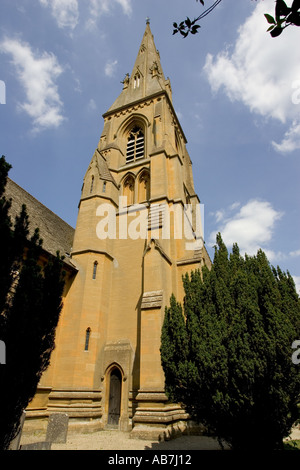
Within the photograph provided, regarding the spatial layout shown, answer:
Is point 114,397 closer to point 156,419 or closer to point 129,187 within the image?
point 156,419

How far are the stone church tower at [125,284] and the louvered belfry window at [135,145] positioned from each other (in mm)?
98

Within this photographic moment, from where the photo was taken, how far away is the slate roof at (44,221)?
46.4ft

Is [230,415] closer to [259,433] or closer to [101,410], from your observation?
[259,433]

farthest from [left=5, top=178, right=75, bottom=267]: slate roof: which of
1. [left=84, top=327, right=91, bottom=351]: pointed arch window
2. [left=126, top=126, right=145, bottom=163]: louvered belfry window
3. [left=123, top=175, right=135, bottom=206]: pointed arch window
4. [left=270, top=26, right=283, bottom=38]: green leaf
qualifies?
[left=270, top=26, right=283, bottom=38]: green leaf

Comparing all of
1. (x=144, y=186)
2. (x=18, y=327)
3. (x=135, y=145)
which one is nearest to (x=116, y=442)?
(x=18, y=327)

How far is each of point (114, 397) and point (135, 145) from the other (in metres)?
17.0

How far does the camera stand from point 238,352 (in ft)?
20.8

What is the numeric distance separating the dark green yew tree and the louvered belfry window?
14610 mm

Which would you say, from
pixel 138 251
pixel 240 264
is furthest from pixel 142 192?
pixel 240 264

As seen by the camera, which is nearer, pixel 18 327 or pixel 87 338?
pixel 18 327

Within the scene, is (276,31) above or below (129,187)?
below

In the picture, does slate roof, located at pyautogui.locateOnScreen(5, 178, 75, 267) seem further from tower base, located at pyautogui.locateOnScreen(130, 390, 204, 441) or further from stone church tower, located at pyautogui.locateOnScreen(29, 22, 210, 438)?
tower base, located at pyautogui.locateOnScreen(130, 390, 204, 441)

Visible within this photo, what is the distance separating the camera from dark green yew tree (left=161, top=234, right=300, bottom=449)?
19.2ft

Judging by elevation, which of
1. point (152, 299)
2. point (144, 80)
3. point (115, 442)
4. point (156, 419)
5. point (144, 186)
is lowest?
point (115, 442)
